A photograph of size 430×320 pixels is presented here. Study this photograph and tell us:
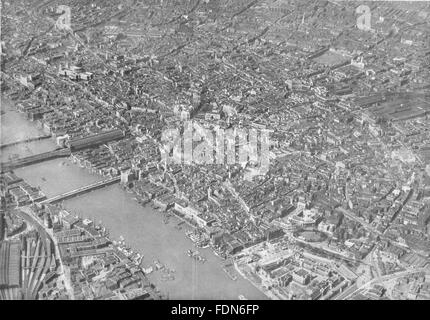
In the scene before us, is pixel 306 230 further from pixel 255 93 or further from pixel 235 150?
pixel 255 93

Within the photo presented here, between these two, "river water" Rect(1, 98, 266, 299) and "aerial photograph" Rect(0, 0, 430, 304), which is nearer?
"river water" Rect(1, 98, 266, 299)

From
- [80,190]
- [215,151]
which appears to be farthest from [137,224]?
[215,151]

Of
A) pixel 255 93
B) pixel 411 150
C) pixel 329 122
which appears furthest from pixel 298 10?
pixel 411 150

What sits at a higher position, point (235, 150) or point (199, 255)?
point (235, 150)

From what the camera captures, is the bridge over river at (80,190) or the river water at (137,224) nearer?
the river water at (137,224)

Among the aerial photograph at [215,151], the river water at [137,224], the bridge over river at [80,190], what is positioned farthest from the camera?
the bridge over river at [80,190]
